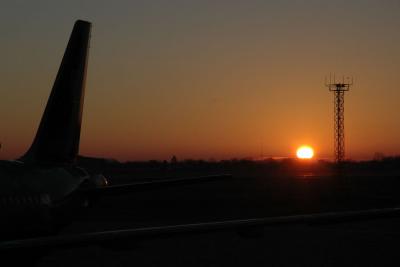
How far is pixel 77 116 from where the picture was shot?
724 inches

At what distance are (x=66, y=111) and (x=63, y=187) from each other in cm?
273

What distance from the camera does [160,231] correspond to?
1063cm

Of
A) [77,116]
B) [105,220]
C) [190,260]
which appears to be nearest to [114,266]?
[190,260]

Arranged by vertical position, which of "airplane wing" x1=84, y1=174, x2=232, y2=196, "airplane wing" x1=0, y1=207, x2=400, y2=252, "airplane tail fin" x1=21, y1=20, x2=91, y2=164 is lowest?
"airplane wing" x1=0, y1=207, x2=400, y2=252

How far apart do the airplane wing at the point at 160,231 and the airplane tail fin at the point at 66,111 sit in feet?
24.6

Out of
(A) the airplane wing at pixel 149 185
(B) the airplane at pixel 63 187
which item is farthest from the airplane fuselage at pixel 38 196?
(A) the airplane wing at pixel 149 185

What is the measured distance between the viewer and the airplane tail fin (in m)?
17.3

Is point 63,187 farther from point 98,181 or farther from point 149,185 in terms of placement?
point 149,185

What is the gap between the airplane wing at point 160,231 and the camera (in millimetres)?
9505

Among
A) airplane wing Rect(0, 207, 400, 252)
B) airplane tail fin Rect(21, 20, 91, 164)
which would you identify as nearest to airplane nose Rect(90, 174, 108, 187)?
airplane tail fin Rect(21, 20, 91, 164)

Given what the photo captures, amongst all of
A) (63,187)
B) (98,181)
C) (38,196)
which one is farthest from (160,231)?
(98,181)

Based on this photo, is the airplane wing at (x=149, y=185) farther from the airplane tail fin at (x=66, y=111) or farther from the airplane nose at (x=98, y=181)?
the airplane tail fin at (x=66, y=111)

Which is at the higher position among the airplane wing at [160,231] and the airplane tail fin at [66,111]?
the airplane tail fin at [66,111]

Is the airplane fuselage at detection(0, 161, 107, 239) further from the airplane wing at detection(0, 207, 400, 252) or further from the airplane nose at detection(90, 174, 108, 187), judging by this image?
the airplane wing at detection(0, 207, 400, 252)
